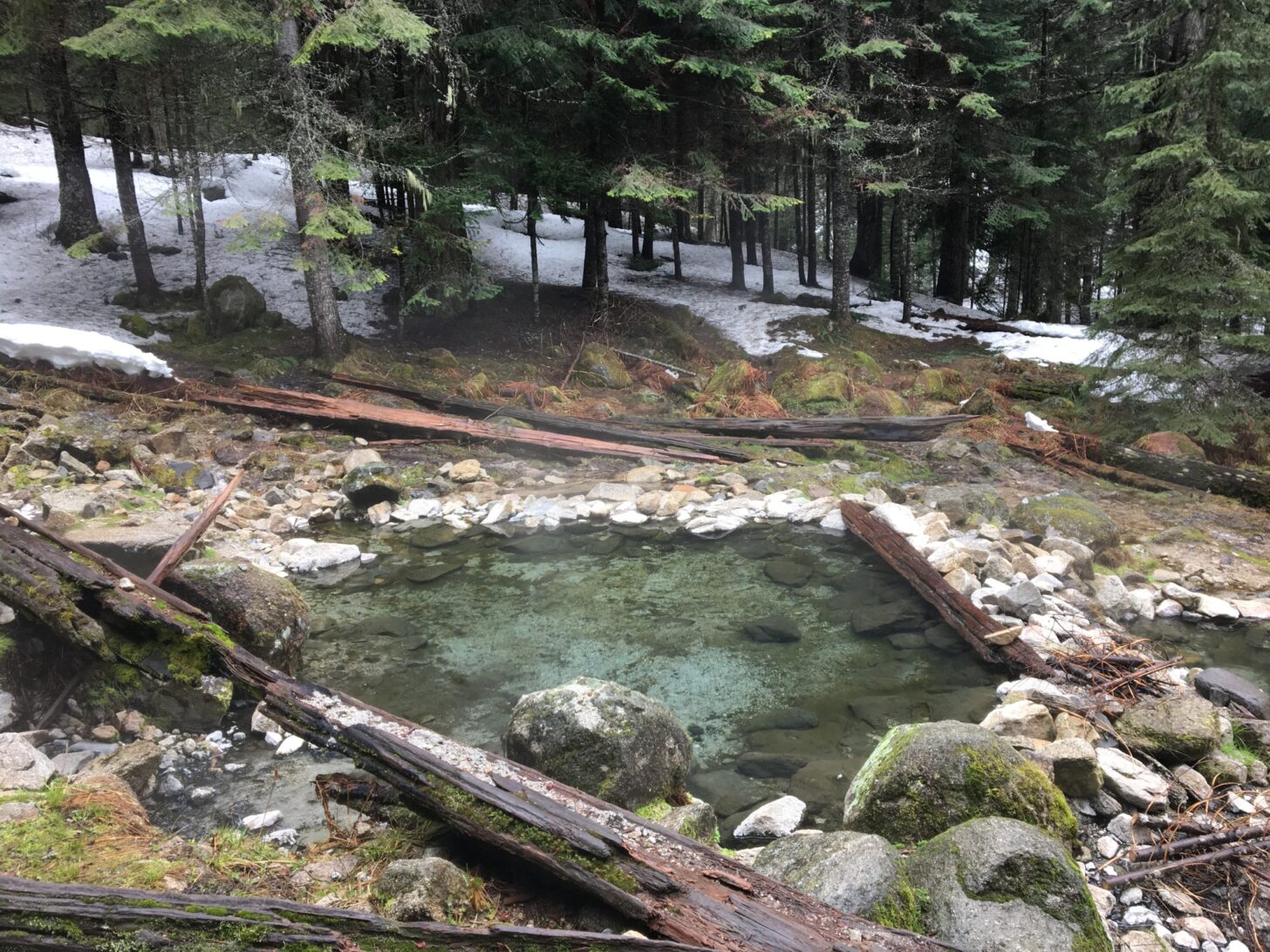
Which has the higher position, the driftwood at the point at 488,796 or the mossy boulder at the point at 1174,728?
the driftwood at the point at 488,796

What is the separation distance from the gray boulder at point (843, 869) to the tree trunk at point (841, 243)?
18404mm

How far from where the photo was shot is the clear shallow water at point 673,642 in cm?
564

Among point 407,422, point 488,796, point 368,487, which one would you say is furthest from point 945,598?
point 407,422

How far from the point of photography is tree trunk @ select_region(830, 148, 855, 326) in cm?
2002

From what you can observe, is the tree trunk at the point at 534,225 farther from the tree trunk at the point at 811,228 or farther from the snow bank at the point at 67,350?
the tree trunk at the point at 811,228

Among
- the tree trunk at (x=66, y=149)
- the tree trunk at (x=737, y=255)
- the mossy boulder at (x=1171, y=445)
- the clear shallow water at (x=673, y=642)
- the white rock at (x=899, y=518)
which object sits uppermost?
the tree trunk at (x=66, y=149)

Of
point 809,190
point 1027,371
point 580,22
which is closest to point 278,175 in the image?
point 580,22

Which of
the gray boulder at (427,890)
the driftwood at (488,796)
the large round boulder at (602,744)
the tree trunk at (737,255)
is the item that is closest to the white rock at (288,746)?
the driftwood at (488,796)

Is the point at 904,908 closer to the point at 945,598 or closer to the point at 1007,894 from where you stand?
the point at 1007,894

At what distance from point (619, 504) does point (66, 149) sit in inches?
636

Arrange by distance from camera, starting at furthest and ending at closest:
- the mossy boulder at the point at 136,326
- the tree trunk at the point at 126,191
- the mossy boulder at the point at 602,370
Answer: the mossy boulder at the point at 602,370
the tree trunk at the point at 126,191
the mossy boulder at the point at 136,326

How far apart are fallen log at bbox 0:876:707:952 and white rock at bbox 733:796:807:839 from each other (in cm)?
180

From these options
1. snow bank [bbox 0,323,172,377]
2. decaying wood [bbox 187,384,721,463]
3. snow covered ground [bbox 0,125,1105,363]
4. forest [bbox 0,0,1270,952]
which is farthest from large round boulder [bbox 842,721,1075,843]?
snow bank [bbox 0,323,172,377]

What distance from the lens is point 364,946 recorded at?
2617mm
